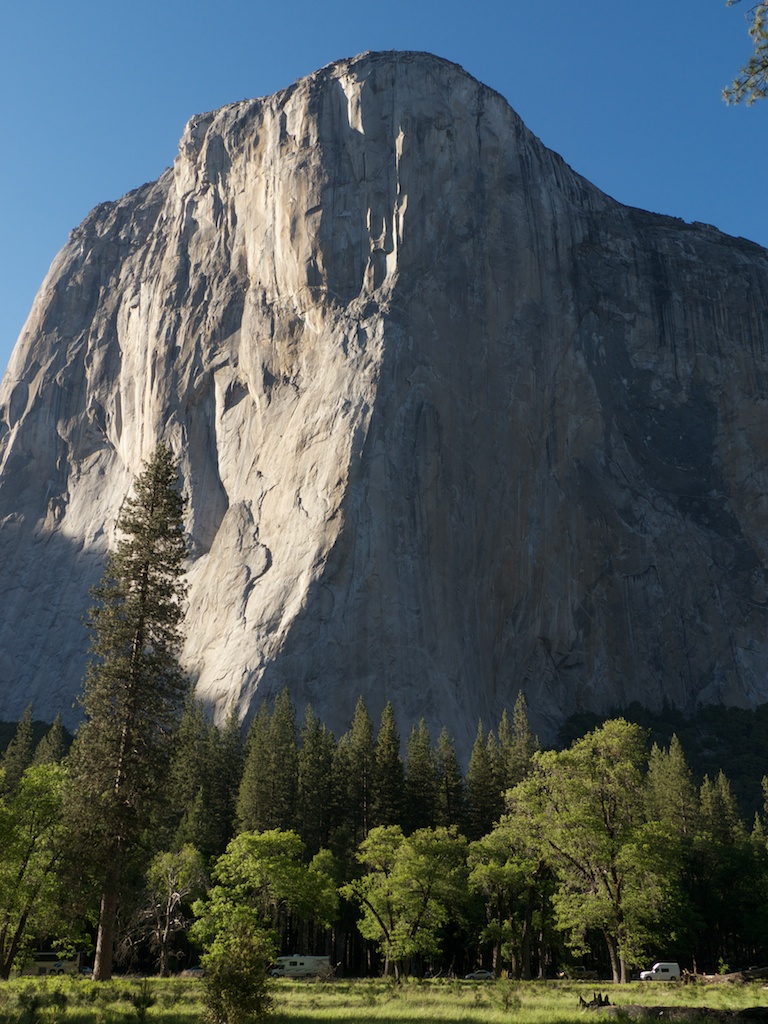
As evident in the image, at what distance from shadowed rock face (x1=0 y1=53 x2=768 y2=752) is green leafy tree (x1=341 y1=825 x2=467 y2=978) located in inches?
1628

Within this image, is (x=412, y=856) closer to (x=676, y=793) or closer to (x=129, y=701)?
(x=129, y=701)

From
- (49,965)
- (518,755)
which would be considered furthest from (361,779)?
(49,965)

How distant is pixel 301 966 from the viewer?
43.0 metres

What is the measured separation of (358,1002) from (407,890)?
15154 mm

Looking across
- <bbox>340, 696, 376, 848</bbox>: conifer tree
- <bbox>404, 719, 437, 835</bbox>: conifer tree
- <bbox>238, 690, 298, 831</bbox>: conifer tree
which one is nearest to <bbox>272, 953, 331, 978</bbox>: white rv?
<bbox>238, 690, 298, 831</bbox>: conifer tree

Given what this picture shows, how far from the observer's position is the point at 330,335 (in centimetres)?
10500

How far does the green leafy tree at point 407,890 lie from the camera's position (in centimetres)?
3841

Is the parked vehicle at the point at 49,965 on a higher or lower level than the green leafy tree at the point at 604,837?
lower

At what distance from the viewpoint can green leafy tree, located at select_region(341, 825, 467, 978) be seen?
38.4 meters

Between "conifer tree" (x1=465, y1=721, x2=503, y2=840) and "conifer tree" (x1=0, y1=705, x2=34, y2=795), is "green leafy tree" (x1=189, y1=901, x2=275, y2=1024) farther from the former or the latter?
"conifer tree" (x1=0, y1=705, x2=34, y2=795)

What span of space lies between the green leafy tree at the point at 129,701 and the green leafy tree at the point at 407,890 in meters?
15.1

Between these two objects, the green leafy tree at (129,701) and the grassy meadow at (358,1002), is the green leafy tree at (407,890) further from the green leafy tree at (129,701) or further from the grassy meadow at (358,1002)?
the green leafy tree at (129,701)

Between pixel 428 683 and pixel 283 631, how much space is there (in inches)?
527

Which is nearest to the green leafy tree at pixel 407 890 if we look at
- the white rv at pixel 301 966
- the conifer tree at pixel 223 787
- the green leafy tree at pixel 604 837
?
the white rv at pixel 301 966
